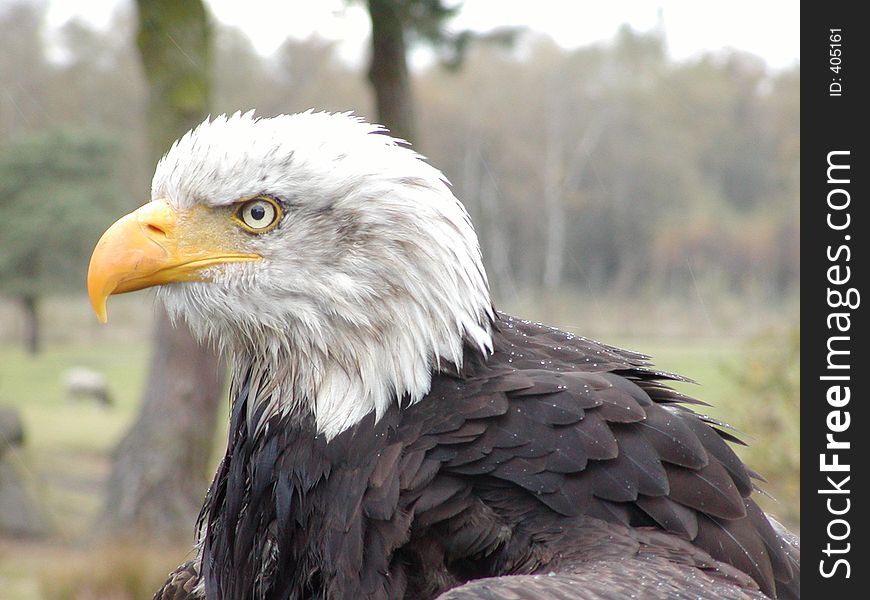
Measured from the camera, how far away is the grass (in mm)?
7824

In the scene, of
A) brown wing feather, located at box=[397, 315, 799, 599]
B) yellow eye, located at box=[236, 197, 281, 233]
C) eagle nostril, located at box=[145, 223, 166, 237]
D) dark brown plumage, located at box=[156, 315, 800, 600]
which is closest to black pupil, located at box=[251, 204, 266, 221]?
yellow eye, located at box=[236, 197, 281, 233]

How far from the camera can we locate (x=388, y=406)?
9.37 ft

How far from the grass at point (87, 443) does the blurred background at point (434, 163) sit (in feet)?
0.13

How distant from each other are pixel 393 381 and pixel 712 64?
116ft

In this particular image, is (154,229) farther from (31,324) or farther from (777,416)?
(31,324)

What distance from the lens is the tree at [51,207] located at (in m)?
14.1

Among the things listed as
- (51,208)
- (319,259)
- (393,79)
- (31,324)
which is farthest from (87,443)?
(319,259)

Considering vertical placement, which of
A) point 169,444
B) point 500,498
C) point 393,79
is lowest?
point 169,444

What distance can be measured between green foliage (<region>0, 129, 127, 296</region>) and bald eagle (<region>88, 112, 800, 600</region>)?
12.0 metres

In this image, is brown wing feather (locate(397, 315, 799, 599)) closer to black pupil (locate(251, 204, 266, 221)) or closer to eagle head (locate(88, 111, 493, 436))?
eagle head (locate(88, 111, 493, 436))

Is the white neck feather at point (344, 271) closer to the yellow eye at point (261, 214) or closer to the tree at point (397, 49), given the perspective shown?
the yellow eye at point (261, 214)

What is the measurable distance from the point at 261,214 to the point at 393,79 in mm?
4035

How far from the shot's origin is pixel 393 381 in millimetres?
2861

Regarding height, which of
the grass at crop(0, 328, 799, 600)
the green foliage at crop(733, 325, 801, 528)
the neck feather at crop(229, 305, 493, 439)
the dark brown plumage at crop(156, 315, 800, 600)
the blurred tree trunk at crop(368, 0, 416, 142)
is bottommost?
the grass at crop(0, 328, 799, 600)
